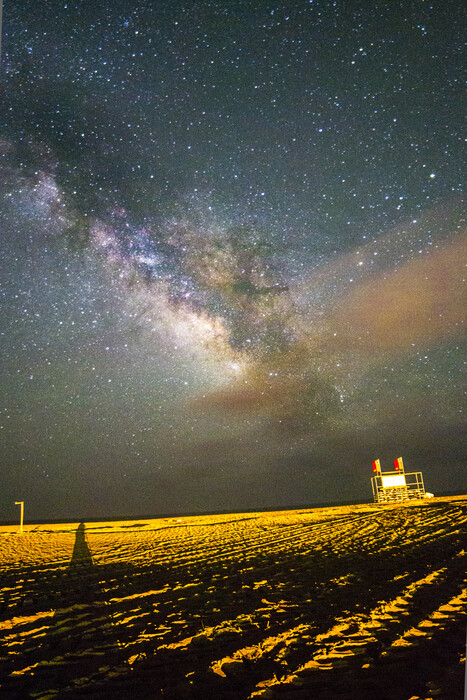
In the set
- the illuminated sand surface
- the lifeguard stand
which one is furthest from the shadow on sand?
the lifeguard stand

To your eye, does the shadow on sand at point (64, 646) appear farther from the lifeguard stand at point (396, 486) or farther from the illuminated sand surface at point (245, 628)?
the lifeguard stand at point (396, 486)

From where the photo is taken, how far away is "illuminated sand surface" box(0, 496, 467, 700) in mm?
2723

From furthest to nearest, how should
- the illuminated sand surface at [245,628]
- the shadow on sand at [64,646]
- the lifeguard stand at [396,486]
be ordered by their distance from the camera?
the lifeguard stand at [396,486] → the shadow on sand at [64,646] → the illuminated sand surface at [245,628]

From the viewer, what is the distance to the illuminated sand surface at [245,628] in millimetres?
2723

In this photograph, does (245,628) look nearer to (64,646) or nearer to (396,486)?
(64,646)

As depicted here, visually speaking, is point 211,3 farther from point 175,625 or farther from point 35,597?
point 35,597

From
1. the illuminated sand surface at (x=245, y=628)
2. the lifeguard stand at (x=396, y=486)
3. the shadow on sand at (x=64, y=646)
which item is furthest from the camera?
the lifeguard stand at (x=396, y=486)

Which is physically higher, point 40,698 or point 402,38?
point 402,38

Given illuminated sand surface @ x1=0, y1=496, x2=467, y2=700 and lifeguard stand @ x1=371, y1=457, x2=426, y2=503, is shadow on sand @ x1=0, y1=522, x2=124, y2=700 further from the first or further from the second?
lifeguard stand @ x1=371, y1=457, x2=426, y2=503

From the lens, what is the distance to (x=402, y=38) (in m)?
5.37

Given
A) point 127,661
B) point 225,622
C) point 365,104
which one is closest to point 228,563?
point 225,622

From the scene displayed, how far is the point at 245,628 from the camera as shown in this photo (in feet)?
12.4

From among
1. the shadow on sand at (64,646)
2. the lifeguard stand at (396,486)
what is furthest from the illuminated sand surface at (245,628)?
the lifeguard stand at (396,486)

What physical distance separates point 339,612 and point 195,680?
174cm
